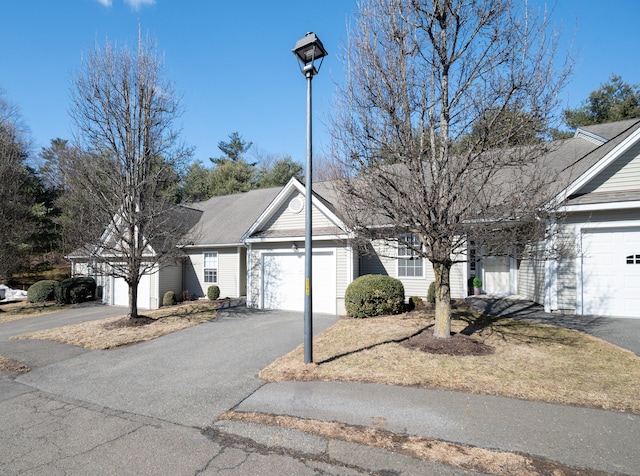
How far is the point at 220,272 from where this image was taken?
56.5 ft

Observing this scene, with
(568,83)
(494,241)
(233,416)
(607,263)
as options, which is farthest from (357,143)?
(607,263)

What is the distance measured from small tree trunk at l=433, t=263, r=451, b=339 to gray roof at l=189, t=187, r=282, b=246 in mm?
11049

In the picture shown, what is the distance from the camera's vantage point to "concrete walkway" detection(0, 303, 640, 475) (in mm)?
3545

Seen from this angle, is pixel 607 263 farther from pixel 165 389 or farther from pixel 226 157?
pixel 226 157

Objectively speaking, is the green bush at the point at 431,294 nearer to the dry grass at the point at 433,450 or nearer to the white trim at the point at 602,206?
the white trim at the point at 602,206

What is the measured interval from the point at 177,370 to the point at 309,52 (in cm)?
715

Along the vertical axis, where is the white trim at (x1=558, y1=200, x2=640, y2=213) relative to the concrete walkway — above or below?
above

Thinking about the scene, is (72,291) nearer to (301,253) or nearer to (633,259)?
(301,253)

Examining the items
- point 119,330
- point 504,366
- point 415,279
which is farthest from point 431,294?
point 119,330

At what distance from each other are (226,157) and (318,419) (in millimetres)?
42941

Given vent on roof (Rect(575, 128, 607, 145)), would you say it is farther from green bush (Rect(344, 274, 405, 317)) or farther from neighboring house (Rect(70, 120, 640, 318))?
green bush (Rect(344, 274, 405, 317))

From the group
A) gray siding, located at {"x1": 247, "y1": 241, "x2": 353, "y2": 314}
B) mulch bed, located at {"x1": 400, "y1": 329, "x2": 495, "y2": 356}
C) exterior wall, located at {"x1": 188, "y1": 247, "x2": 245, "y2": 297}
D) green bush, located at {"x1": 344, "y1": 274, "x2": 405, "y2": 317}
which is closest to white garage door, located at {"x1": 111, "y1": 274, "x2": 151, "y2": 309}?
exterior wall, located at {"x1": 188, "y1": 247, "x2": 245, "y2": 297}

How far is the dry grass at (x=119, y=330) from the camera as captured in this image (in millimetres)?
9445

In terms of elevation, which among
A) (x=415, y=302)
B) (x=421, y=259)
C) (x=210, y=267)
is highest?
(x=421, y=259)
